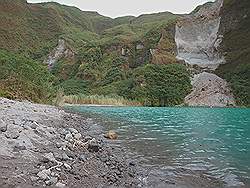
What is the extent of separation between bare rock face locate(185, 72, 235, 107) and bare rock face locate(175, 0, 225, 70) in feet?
41.8

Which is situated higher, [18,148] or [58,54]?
[58,54]

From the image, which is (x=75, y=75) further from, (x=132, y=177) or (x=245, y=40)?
(x=132, y=177)

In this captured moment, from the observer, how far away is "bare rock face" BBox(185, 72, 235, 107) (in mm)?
92562

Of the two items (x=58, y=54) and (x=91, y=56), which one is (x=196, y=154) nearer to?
(x=91, y=56)

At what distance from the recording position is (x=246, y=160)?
46.3 feet

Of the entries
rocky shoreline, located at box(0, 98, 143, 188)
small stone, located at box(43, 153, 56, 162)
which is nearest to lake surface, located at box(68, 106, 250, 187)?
rocky shoreline, located at box(0, 98, 143, 188)

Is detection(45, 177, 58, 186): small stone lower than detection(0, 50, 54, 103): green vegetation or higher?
lower

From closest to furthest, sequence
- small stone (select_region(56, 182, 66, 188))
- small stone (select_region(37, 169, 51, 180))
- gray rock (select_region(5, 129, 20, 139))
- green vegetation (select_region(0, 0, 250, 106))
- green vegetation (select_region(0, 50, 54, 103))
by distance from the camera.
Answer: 1. small stone (select_region(56, 182, 66, 188))
2. small stone (select_region(37, 169, 51, 180))
3. gray rock (select_region(5, 129, 20, 139))
4. green vegetation (select_region(0, 50, 54, 103))
5. green vegetation (select_region(0, 0, 250, 106))

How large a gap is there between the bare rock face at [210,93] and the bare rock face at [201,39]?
12.7 meters

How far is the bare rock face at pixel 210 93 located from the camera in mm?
92562

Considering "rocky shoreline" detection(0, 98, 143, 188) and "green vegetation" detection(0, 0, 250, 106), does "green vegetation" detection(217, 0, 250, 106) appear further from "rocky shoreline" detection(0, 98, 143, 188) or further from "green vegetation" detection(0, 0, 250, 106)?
"rocky shoreline" detection(0, 98, 143, 188)

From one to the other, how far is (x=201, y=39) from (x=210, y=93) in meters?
37.7

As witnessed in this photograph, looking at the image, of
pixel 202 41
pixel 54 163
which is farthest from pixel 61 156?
pixel 202 41

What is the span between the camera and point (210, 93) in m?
95.6
